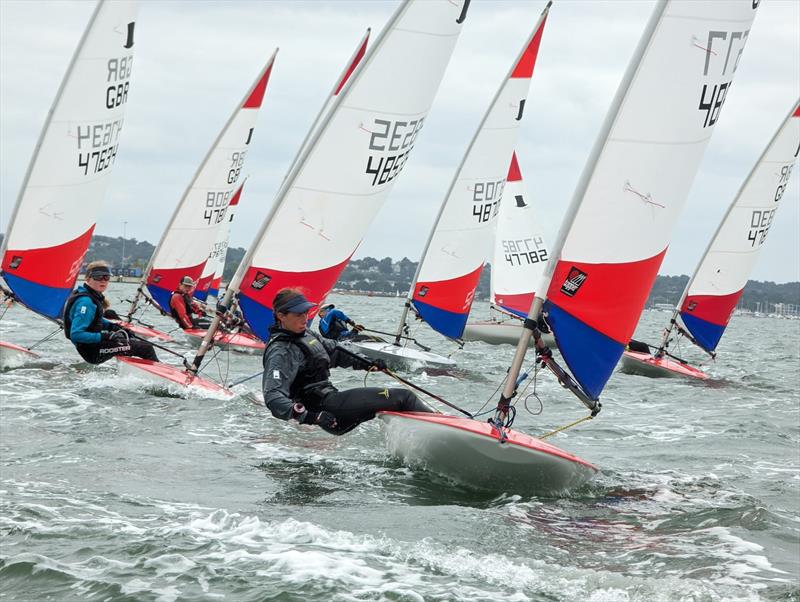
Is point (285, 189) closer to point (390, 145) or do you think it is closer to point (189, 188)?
point (390, 145)

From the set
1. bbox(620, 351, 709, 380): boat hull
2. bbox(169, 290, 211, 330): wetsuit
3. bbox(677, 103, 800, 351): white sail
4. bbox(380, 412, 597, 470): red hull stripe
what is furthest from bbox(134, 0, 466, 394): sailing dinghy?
bbox(677, 103, 800, 351): white sail

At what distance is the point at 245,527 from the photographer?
4883 millimetres

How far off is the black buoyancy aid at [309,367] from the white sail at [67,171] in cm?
677

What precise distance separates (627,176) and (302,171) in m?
4.03

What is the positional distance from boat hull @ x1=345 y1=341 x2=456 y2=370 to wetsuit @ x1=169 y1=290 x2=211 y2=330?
3.47 m

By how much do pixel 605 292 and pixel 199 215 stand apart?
11964 millimetres

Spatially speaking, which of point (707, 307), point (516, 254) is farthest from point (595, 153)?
point (516, 254)

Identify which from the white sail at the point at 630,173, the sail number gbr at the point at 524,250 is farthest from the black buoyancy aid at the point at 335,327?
the sail number gbr at the point at 524,250

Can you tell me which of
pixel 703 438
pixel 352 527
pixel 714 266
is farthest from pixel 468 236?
pixel 352 527

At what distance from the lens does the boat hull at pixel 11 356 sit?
11344 mm

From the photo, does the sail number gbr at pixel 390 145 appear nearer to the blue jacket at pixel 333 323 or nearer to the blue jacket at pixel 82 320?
the blue jacket at pixel 333 323

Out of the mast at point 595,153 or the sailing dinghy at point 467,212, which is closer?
the mast at point 595,153

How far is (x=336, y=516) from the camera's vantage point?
206 inches

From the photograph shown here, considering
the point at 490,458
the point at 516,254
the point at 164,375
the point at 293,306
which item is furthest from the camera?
the point at 516,254
